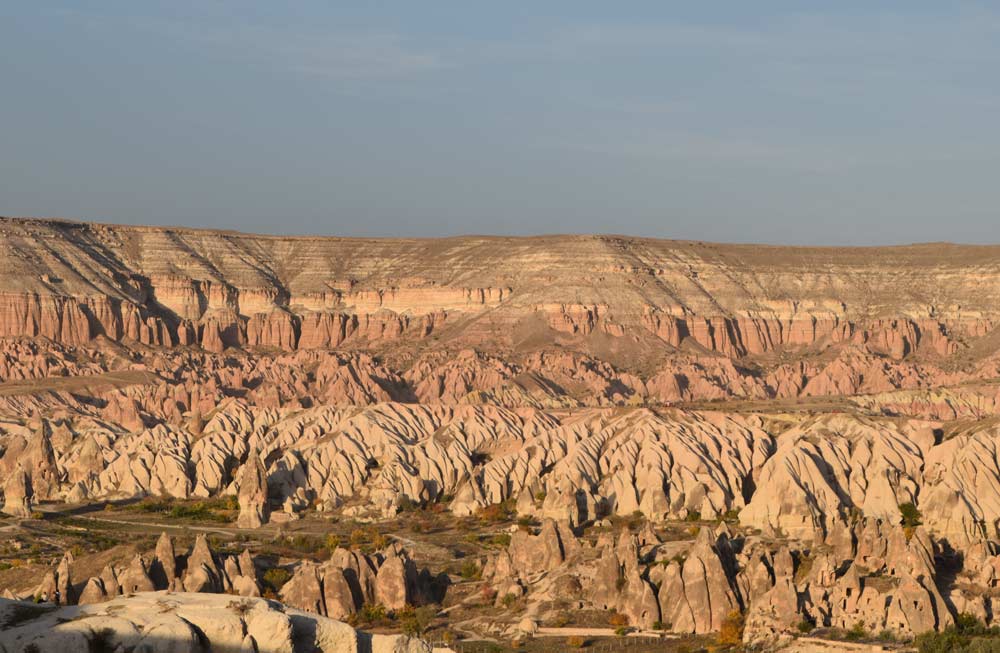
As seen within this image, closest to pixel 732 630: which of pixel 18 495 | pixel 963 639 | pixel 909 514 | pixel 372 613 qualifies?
pixel 963 639

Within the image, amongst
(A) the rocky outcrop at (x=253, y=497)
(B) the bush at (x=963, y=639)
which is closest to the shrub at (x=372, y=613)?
(B) the bush at (x=963, y=639)

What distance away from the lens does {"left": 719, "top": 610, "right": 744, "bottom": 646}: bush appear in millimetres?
69625

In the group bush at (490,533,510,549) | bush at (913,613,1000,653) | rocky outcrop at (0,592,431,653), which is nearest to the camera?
rocky outcrop at (0,592,431,653)

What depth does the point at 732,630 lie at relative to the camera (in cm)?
7075

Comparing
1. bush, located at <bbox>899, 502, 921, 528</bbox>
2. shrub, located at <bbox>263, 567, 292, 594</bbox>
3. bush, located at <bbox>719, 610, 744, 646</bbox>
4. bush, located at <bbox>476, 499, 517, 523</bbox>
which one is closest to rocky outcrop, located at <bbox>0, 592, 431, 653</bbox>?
bush, located at <bbox>719, 610, 744, 646</bbox>

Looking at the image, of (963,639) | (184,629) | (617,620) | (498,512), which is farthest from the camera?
(498,512)

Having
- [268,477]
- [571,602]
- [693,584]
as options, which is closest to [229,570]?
[571,602]

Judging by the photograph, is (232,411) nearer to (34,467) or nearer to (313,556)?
(34,467)

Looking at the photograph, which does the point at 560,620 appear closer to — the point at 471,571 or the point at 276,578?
the point at 276,578

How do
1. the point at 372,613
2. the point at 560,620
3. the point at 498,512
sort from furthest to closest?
the point at 498,512
the point at 372,613
the point at 560,620

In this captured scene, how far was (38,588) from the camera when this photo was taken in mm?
75562

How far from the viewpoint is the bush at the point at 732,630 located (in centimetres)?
6962

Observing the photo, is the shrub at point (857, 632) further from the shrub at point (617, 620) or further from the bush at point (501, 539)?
the bush at point (501, 539)

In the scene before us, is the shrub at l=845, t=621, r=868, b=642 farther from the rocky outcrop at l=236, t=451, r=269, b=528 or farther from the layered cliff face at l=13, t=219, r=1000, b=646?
the rocky outcrop at l=236, t=451, r=269, b=528
